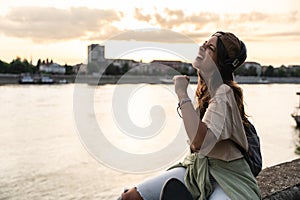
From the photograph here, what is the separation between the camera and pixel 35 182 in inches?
503

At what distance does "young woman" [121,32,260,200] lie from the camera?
5.69 ft

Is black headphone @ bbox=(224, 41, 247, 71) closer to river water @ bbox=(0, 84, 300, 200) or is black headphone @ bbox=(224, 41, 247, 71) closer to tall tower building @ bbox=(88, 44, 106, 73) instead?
river water @ bbox=(0, 84, 300, 200)

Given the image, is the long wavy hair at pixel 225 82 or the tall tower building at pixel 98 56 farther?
the tall tower building at pixel 98 56

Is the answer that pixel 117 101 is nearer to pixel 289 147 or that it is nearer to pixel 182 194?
pixel 182 194

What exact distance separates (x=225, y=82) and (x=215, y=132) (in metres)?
0.29

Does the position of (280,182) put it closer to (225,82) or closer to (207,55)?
(225,82)

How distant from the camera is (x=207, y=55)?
6.19 ft

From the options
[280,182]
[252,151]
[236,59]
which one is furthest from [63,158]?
[236,59]

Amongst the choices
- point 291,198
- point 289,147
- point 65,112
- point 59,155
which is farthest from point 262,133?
point 291,198

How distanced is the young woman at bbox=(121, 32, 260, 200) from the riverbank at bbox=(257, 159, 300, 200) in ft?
2.76

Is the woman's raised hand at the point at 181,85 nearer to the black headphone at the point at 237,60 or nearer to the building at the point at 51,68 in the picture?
the black headphone at the point at 237,60

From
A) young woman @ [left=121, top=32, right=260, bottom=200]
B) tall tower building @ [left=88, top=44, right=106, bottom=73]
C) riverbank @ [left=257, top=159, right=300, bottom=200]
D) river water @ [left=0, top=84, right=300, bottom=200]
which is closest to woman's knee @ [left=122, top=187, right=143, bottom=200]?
young woman @ [left=121, top=32, right=260, bottom=200]

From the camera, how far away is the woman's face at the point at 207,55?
1.88m

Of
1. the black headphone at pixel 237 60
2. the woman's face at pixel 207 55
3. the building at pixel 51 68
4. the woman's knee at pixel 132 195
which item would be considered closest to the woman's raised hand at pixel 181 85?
the woman's face at pixel 207 55
